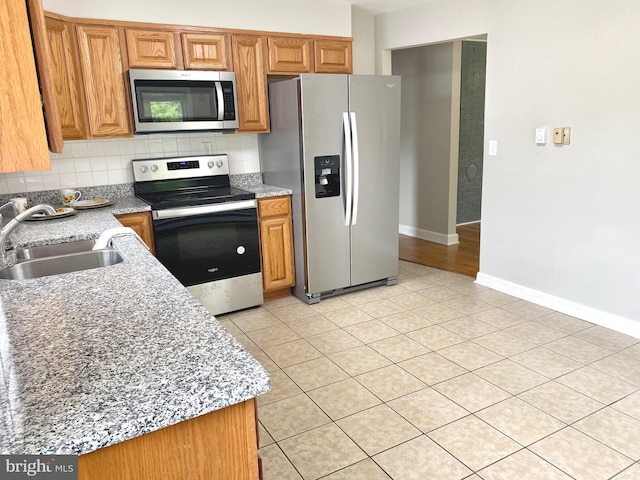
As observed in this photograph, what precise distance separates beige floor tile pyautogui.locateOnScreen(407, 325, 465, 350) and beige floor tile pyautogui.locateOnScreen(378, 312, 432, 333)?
6cm

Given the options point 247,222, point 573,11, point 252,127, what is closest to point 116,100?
point 252,127

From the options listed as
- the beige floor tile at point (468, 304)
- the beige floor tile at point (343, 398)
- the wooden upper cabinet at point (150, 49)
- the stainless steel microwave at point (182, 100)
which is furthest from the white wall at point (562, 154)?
the wooden upper cabinet at point (150, 49)

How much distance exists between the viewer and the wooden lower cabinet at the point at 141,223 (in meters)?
3.15

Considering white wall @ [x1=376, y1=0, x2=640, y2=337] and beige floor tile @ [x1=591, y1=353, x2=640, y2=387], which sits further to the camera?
white wall @ [x1=376, y1=0, x2=640, y2=337]

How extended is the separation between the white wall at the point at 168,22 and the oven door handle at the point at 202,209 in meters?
0.62

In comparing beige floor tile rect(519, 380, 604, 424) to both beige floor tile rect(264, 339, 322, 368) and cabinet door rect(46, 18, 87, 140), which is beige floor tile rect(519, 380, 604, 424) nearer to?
beige floor tile rect(264, 339, 322, 368)

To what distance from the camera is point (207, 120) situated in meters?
3.45

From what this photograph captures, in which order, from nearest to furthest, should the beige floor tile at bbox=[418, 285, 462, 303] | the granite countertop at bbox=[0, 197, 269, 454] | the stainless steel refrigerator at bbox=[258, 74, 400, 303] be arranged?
1. the granite countertop at bbox=[0, 197, 269, 454]
2. the stainless steel refrigerator at bbox=[258, 74, 400, 303]
3. the beige floor tile at bbox=[418, 285, 462, 303]

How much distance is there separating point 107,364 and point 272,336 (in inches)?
87.3

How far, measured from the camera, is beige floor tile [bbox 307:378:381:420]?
2365 mm

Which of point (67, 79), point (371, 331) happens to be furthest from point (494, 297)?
point (67, 79)

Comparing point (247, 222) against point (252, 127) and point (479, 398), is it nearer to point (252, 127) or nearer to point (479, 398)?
point (252, 127)

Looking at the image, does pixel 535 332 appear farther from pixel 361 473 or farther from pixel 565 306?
pixel 361 473

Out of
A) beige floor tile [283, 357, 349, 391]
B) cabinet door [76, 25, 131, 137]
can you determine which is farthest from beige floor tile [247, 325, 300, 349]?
cabinet door [76, 25, 131, 137]
